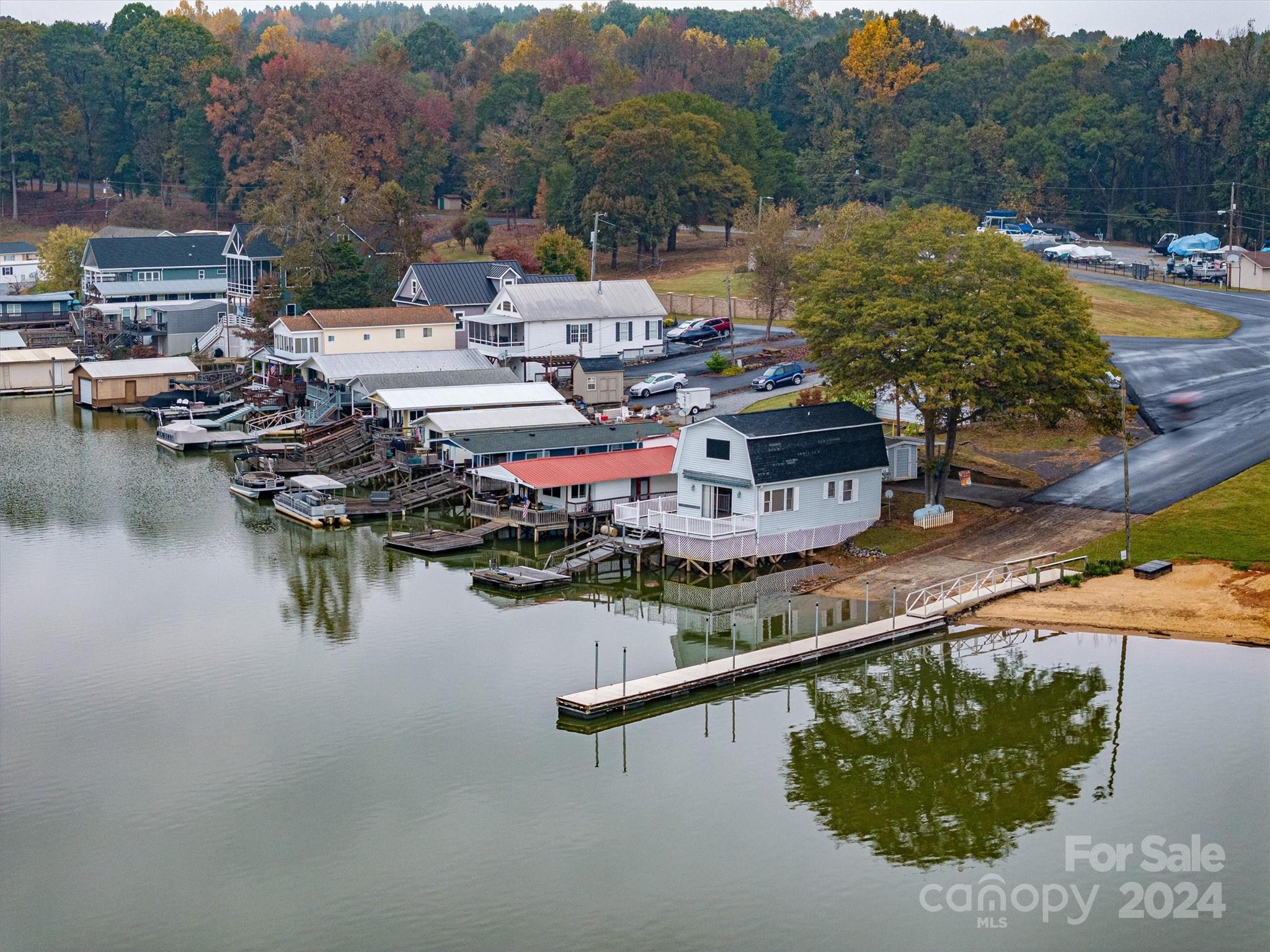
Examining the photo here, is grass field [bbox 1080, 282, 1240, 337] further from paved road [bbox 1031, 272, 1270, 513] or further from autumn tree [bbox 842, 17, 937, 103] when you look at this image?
autumn tree [bbox 842, 17, 937, 103]

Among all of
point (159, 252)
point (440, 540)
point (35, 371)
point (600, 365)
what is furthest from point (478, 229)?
point (440, 540)

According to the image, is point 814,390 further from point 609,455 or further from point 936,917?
point 936,917

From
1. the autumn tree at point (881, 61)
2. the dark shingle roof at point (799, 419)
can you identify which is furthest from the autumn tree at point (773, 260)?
the autumn tree at point (881, 61)

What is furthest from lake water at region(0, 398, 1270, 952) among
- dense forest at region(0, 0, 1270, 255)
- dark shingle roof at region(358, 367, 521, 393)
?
dense forest at region(0, 0, 1270, 255)

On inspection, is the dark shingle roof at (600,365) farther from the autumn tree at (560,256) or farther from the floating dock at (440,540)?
the autumn tree at (560,256)

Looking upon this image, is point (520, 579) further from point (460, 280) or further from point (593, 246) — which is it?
point (593, 246)

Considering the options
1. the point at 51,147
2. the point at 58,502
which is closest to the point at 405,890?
A: the point at 58,502
